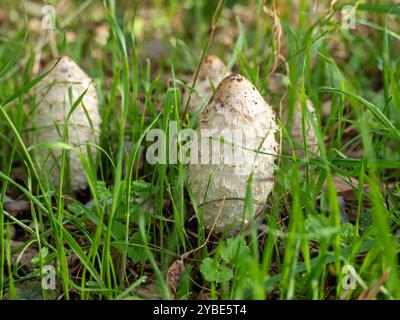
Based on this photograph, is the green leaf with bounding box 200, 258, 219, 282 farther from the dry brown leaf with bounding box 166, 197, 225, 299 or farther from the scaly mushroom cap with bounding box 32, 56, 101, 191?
the scaly mushroom cap with bounding box 32, 56, 101, 191

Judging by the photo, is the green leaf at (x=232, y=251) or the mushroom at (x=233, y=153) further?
the mushroom at (x=233, y=153)

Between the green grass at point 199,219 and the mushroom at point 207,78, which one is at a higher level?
the mushroom at point 207,78

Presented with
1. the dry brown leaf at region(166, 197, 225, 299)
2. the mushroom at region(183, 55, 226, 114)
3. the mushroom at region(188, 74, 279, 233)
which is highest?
the mushroom at region(183, 55, 226, 114)

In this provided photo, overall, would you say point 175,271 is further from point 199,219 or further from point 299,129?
point 299,129

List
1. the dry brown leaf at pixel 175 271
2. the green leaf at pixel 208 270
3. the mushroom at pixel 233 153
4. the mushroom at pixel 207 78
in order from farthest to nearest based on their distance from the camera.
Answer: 1. the mushroom at pixel 207 78
2. the mushroom at pixel 233 153
3. the dry brown leaf at pixel 175 271
4. the green leaf at pixel 208 270

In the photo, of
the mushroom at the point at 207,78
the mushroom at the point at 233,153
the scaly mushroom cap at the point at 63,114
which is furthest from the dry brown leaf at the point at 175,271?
the mushroom at the point at 207,78

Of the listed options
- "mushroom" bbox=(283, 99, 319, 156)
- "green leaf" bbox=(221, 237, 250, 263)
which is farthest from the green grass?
"mushroom" bbox=(283, 99, 319, 156)

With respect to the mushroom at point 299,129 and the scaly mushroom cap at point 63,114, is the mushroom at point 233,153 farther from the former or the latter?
the scaly mushroom cap at point 63,114

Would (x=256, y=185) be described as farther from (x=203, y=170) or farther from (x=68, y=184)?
(x=68, y=184)
